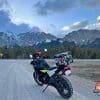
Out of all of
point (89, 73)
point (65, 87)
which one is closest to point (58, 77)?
point (65, 87)

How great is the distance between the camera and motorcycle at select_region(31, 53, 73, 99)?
12188 mm

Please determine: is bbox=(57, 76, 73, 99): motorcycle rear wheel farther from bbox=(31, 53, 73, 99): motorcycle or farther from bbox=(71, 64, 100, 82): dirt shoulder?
bbox=(71, 64, 100, 82): dirt shoulder

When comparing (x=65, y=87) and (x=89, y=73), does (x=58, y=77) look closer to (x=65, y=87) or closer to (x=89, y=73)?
(x=65, y=87)

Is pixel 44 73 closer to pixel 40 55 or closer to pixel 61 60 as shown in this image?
pixel 40 55

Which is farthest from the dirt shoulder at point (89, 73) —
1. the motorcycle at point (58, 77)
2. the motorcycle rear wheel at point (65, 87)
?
the motorcycle rear wheel at point (65, 87)

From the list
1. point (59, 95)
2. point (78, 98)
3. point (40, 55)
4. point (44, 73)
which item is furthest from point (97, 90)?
point (40, 55)

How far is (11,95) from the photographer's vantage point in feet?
43.4

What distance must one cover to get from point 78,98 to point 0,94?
303 cm

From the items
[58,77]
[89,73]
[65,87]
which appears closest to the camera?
[65,87]

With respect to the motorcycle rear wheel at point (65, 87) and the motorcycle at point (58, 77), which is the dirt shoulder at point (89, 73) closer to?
the motorcycle at point (58, 77)

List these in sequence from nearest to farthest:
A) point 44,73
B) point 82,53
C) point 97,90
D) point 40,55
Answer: point 97,90
point 44,73
point 40,55
point 82,53

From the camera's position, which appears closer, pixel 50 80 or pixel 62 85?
pixel 62 85

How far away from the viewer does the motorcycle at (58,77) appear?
40.0ft

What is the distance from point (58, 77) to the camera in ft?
42.1
